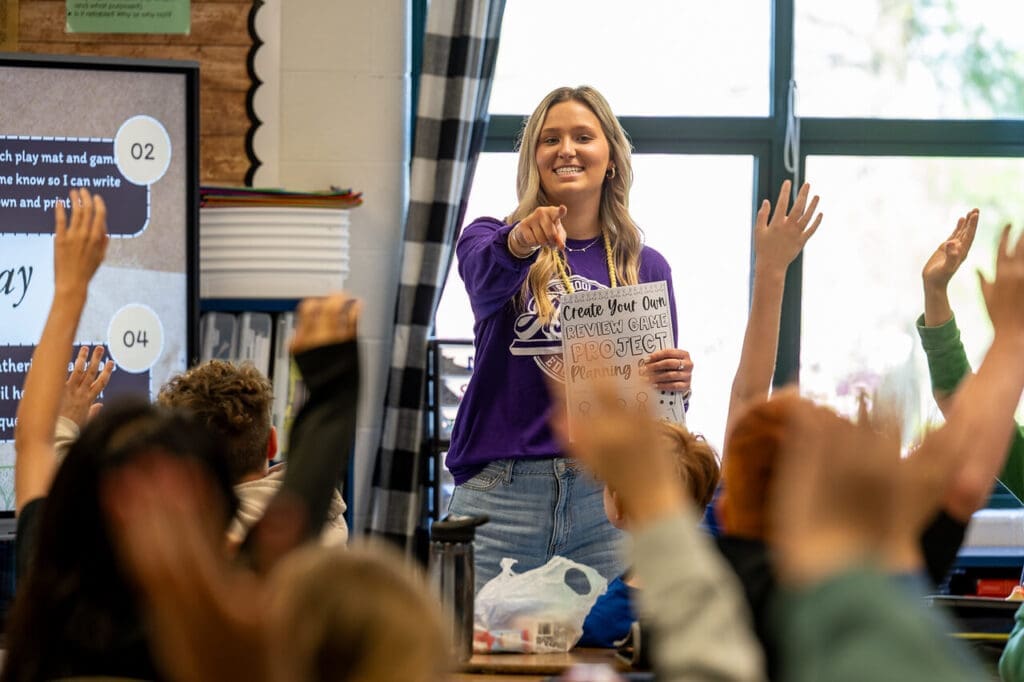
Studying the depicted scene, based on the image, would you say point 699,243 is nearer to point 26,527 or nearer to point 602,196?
point 602,196

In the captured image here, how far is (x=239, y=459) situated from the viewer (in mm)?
2018

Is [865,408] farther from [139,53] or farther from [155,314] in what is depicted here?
[139,53]

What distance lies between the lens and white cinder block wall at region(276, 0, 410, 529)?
380cm

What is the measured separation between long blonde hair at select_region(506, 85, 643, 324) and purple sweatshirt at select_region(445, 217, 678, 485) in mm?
35

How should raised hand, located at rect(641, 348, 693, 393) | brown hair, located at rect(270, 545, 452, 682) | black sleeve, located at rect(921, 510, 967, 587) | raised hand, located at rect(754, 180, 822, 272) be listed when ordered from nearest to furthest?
brown hair, located at rect(270, 545, 452, 682) → black sleeve, located at rect(921, 510, 967, 587) → raised hand, located at rect(754, 180, 822, 272) → raised hand, located at rect(641, 348, 693, 393)

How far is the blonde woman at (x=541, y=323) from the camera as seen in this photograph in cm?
244

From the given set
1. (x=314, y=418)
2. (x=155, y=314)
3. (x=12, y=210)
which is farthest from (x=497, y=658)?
(x=12, y=210)

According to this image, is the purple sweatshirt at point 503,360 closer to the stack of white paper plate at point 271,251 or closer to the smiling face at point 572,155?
the smiling face at point 572,155

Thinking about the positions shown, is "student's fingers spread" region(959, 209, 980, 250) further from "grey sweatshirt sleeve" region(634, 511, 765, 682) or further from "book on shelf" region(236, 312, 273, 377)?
"book on shelf" region(236, 312, 273, 377)

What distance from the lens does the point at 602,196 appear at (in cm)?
274

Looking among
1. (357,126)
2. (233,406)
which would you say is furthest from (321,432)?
(357,126)

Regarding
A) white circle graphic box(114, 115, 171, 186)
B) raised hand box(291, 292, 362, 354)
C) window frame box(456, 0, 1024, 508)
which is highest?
window frame box(456, 0, 1024, 508)

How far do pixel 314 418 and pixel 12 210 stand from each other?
82.9 inches

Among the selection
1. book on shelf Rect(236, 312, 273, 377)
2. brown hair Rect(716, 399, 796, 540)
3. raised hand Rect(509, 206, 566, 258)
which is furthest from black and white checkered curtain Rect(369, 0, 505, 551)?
brown hair Rect(716, 399, 796, 540)
